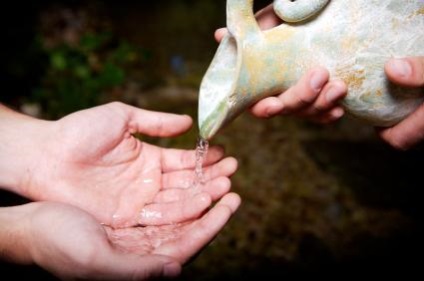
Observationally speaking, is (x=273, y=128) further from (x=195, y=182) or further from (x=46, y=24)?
(x=46, y=24)

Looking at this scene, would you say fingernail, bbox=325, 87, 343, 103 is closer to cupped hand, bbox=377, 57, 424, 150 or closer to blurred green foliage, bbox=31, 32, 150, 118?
cupped hand, bbox=377, 57, 424, 150

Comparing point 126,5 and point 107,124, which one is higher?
point 126,5

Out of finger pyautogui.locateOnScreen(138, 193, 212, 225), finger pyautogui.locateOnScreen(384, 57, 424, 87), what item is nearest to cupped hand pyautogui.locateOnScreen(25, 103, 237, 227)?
finger pyautogui.locateOnScreen(138, 193, 212, 225)

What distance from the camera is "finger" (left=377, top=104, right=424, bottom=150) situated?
1.58 m

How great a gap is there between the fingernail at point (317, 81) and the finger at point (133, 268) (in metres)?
0.72

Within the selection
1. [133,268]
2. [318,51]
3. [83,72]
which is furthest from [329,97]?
[83,72]

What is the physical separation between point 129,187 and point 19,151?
0.47m

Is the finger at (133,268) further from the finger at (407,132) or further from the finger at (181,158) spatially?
the finger at (407,132)

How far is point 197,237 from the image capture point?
144cm

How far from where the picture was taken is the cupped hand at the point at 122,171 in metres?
1.74

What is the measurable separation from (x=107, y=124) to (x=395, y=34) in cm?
113

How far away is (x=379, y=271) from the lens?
294cm

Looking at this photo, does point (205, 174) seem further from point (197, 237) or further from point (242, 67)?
point (242, 67)

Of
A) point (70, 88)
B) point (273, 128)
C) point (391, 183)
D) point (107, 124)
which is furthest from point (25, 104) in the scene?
point (391, 183)
